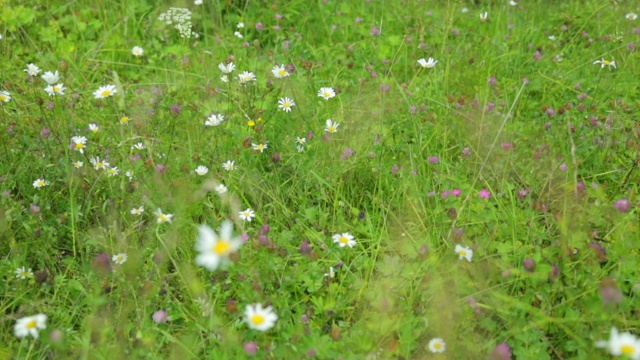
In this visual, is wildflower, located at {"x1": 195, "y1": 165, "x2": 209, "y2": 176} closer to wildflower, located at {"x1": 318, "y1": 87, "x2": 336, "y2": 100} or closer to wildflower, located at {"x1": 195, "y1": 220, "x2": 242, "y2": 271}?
wildflower, located at {"x1": 318, "y1": 87, "x2": 336, "y2": 100}

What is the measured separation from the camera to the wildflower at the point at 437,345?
169 centimetres

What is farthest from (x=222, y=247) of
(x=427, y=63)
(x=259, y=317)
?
(x=427, y=63)

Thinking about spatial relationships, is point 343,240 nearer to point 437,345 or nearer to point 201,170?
point 437,345

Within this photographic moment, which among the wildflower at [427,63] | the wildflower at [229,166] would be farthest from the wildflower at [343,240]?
the wildflower at [427,63]

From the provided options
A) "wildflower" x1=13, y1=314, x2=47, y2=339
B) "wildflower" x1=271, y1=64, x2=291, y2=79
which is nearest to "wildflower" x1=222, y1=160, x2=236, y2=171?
"wildflower" x1=271, y1=64, x2=291, y2=79

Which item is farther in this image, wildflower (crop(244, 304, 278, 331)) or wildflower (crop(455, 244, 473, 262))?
wildflower (crop(455, 244, 473, 262))

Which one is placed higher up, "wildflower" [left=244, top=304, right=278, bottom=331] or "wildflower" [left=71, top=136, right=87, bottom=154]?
A: "wildflower" [left=244, top=304, right=278, bottom=331]

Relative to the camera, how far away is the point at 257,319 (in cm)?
158

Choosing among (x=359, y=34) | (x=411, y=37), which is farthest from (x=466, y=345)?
(x=359, y=34)

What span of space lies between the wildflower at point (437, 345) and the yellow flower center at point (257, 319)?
52cm

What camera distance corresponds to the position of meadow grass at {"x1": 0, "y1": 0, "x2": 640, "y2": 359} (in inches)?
68.7

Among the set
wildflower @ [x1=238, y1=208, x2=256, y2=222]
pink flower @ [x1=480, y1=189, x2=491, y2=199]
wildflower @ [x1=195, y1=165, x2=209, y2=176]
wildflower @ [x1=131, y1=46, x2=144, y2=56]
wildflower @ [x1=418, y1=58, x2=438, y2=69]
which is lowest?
wildflower @ [x1=131, y1=46, x2=144, y2=56]

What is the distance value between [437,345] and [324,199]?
844 millimetres

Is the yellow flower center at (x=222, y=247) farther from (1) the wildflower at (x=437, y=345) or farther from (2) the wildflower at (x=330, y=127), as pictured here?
(2) the wildflower at (x=330, y=127)
